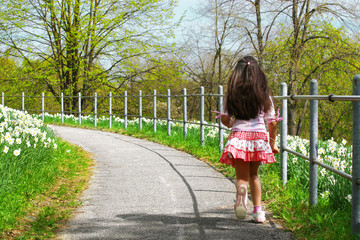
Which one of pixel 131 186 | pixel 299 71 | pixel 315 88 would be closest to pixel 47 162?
pixel 131 186

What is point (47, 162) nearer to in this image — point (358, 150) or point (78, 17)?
point (358, 150)

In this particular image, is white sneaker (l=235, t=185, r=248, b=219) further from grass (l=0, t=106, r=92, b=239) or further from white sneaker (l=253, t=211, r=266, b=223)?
grass (l=0, t=106, r=92, b=239)

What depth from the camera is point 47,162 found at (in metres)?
6.45

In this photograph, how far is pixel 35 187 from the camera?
512cm

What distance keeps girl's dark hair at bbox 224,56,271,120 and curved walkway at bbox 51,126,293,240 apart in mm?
989

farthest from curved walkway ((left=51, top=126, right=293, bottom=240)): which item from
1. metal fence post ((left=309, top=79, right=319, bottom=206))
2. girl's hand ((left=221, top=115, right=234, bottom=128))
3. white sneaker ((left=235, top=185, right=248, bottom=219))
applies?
girl's hand ((left=221, top=115, right=234, bottom=128))

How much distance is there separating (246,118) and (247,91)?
233 millimetres

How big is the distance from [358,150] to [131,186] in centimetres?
320

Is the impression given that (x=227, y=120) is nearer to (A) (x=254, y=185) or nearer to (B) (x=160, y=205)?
(A) (x=254, y=185)

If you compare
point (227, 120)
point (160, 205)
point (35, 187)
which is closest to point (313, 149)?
point (227, 120)

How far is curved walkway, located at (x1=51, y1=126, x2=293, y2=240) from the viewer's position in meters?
3.70

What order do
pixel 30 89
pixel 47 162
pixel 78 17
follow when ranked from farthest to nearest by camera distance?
pixel 30 89, pixel 78 17, pixel 47 162

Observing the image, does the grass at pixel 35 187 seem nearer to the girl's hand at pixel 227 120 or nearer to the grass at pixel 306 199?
the girl's hand at pixel 227 120

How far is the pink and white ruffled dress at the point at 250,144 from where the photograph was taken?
3.79 m
